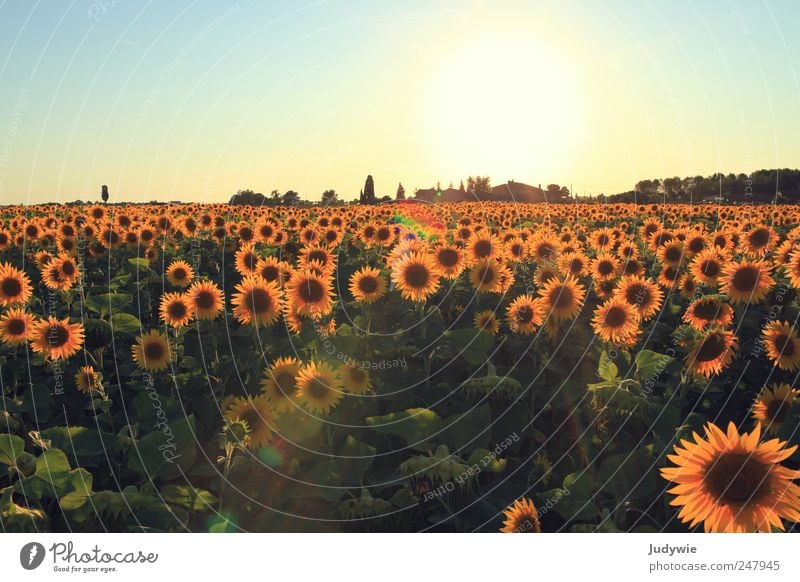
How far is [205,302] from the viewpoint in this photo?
9.14 m

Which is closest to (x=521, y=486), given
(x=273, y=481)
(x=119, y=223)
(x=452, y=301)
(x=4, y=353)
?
(x=273, y=481)

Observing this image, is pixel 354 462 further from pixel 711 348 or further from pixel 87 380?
pixel 87 380

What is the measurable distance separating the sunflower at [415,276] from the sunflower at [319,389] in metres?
3.41

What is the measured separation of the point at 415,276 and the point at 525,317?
1.87 meters

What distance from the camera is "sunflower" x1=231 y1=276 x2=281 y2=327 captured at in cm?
834

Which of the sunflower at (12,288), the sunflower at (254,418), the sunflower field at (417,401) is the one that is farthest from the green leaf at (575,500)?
the sunflower at (12,288)

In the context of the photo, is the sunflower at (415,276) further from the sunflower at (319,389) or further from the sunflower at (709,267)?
the sunflower at (709,267)

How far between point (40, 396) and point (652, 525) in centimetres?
618

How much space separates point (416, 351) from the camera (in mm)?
7324

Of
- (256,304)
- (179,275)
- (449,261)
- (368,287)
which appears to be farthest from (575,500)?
(179,275)

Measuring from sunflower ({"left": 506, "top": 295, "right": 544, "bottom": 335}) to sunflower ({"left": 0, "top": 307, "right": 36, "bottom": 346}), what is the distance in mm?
6550

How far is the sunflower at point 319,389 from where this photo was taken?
5625 millimetres
